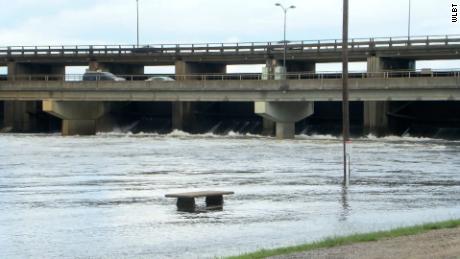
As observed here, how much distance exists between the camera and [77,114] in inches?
3408

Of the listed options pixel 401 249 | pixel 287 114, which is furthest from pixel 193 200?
pixel 287 114

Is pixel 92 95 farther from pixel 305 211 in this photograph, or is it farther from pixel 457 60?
pixel 305 211

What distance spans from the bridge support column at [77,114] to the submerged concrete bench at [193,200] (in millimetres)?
61055

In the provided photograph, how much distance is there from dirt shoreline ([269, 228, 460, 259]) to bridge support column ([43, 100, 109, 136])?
232 ft

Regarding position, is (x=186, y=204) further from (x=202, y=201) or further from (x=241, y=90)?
(x=241, y=90)

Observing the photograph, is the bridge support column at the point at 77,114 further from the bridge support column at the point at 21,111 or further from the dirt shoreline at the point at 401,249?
the dirt shoreline at the point at 401,249

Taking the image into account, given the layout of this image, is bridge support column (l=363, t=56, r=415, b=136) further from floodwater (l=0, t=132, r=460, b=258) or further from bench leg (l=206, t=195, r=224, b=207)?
bench leg (l=206, t=195, r=224, b=207)

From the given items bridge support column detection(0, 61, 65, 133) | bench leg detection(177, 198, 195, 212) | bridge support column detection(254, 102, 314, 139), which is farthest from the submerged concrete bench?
bridge support column detection(0, 61, 65, 133)

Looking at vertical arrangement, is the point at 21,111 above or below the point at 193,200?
above

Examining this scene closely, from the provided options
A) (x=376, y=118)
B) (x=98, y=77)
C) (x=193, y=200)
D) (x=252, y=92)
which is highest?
(x=98, y=77)

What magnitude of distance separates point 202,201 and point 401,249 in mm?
12496

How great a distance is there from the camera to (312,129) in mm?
84000

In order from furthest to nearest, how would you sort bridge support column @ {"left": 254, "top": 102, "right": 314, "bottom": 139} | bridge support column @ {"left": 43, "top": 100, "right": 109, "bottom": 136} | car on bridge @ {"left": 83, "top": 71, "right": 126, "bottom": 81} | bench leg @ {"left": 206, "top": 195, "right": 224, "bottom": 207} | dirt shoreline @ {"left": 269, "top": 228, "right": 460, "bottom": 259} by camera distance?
1. car on bridge @ {"left": 83, "top": 71, "right": 126, "bottom": 81}
2. bridge support column @ {"left": 43, "top": 100, "right": 109, "bottom": 136}
3. bridge support column @ {"left": 254, "top": 102, "right": 314, "bottom": 139}
4. bench leg @ {"left": 206, "top": 195, "right": 224, "bottom": 207}
5. dirt shoreline @ {"left": 269, "top": 228, "right": 460, "bottom": 259}

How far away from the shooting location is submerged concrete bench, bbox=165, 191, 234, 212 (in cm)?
2441
